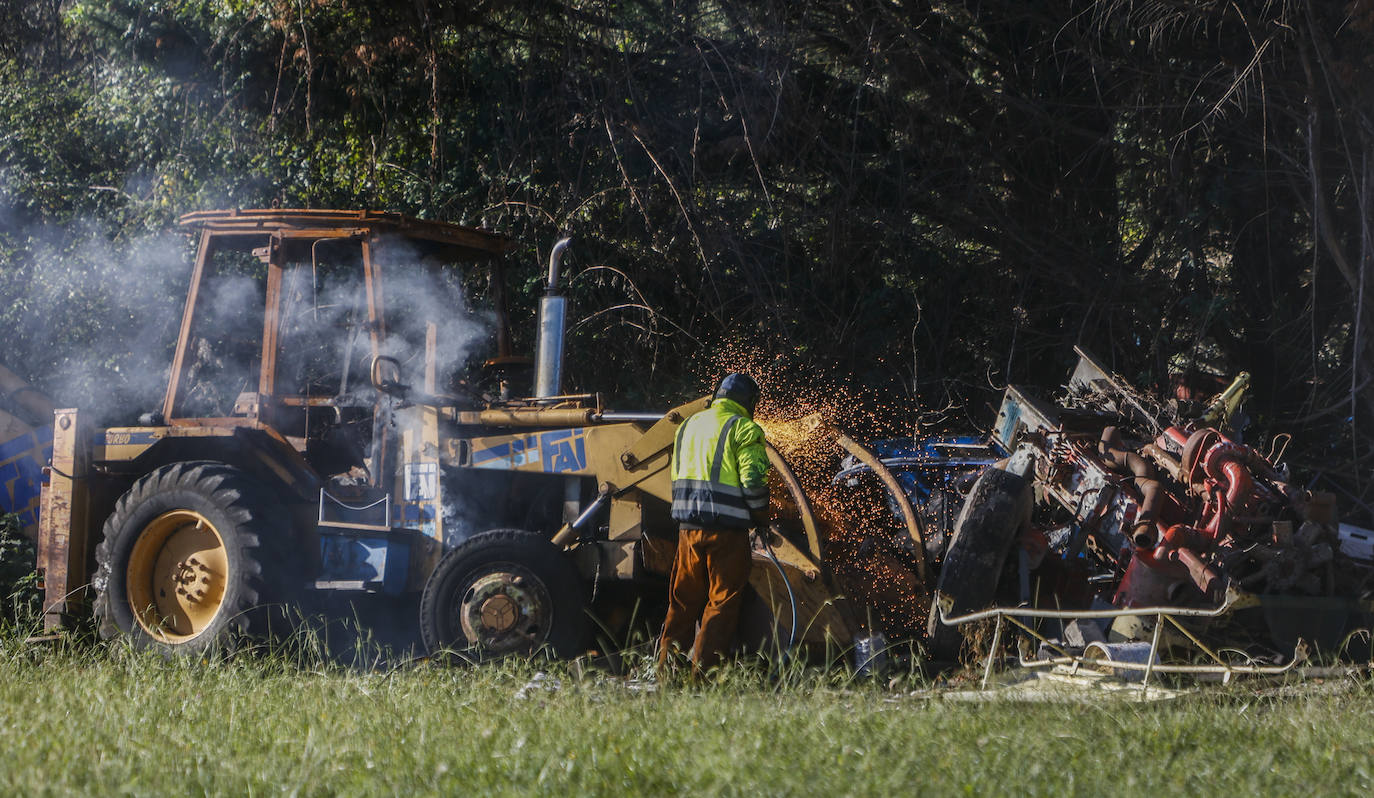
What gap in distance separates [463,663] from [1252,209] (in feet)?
24.1

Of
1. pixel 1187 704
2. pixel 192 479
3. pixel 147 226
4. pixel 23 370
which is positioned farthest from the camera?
pixel 23 370

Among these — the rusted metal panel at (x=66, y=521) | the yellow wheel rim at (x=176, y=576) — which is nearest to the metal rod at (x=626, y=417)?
the yellow wheel rim at (x=176, y=576)

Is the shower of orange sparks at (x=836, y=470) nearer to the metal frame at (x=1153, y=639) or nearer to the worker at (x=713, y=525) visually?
the metal frame at (x=1153, y=639)

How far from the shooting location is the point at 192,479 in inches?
277

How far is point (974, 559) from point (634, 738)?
2.93m

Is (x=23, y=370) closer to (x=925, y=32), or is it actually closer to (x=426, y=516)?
(x=426, y=516)

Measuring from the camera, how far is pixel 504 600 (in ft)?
21.5

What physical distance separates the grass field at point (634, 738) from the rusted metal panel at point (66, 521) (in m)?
1.42

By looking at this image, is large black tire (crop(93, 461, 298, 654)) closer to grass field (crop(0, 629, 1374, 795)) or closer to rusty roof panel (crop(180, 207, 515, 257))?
grass field (crop(0, 629, 1374, 795))

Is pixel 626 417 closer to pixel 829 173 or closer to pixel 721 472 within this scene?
pixel 721 472

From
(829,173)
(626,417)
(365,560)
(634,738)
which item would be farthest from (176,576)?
(829,173)

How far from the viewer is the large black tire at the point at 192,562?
6832 mm

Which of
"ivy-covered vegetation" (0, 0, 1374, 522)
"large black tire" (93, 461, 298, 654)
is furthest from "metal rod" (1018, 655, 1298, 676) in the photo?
"ivy-covered vegetation" (0, 0, 1374, 522)

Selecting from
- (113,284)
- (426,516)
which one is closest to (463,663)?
(426,516)
